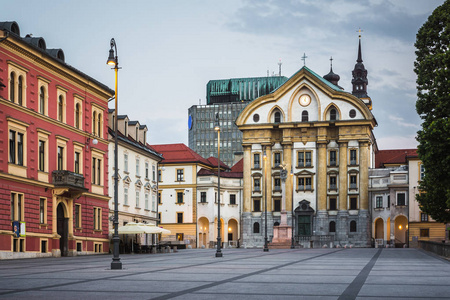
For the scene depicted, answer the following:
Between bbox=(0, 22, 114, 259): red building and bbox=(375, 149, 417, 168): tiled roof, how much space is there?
6749 cm

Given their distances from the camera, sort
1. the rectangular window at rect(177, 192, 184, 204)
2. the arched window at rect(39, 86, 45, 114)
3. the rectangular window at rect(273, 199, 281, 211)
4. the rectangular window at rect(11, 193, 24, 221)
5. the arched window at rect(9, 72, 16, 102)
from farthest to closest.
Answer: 1. the rectangular window at rect(273, 199, 281, 211)
2. the rectangular window at rect(177, 192, 184, 204)
3. the arched window at rect(39, 86, 45, 114)
4. the arched window at rect(9, 72, 16, 102)
5. the rectangular window at rect(11, 193, 24, 221)

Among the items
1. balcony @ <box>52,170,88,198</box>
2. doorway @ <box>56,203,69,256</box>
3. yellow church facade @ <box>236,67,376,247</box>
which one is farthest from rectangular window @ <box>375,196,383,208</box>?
balcony @ <box>52,170,88,198</box>

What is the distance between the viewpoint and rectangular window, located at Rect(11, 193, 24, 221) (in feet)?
144

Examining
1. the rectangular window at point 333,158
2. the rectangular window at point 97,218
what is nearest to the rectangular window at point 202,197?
the rectangular window at point 333,158

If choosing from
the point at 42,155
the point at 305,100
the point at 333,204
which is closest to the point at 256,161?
the point at 305,100

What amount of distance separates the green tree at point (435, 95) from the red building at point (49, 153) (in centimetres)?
2295

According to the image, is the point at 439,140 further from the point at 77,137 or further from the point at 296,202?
the point at 296,202

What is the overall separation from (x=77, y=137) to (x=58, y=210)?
18.7 ft

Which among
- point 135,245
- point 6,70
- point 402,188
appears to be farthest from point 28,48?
point 402,188

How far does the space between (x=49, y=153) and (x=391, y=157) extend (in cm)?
8194

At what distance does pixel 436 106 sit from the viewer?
38500 millimetres

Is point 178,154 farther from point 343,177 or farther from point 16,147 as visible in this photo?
point 16,147

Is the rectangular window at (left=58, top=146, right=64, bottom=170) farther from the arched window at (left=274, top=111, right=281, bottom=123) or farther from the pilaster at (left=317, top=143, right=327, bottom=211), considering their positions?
the arched window at (left=274, top=111, right=281, bottom=123)

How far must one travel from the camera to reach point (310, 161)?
107500 mm
